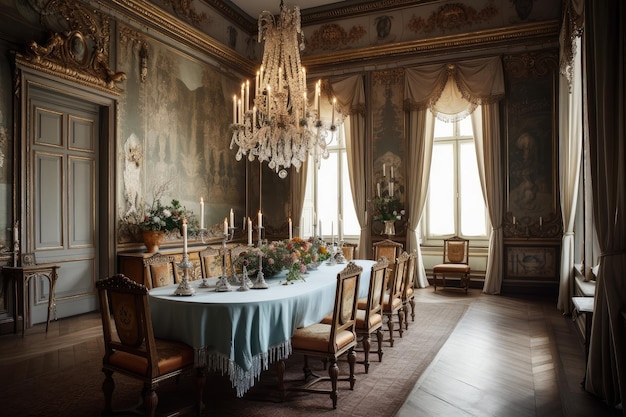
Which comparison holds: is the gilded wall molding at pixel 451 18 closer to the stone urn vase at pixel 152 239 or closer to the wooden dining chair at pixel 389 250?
the wooden dining chair at pixel 389 250

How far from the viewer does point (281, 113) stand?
5.28 meters

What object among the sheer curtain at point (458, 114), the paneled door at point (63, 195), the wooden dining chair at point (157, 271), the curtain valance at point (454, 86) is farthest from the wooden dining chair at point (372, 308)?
the curtain valance at point (454, 86)

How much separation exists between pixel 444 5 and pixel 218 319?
7.49m

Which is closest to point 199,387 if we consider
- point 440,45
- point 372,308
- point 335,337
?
point 335,337

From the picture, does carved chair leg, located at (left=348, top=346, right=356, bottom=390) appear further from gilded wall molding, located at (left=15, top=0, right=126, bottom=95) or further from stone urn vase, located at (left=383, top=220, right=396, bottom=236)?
stone urn vase, located at (left=383, top=220, right=396, bottom=236)

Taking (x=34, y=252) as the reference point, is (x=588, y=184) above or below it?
above

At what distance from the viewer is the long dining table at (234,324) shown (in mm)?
2977

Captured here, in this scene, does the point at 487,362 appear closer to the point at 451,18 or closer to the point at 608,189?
the point at 608,189

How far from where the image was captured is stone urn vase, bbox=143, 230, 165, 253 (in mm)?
6422

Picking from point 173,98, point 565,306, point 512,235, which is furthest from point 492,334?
point 173,98

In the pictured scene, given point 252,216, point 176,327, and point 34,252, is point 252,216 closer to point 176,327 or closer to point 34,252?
point 34,252

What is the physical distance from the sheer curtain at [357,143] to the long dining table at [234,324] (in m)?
5.25

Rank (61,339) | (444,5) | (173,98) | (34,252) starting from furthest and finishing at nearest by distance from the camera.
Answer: (444,5), (173,98), (34,252), (61,339)

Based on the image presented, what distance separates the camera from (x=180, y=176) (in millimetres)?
7438
